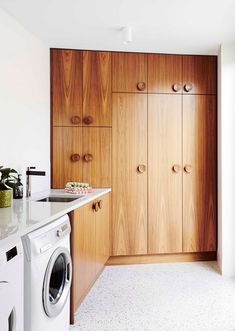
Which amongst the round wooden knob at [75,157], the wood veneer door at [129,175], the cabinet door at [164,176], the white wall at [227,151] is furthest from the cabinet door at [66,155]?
the white wall at [227,151]

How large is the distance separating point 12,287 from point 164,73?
2.71 meters

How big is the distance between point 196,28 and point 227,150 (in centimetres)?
121

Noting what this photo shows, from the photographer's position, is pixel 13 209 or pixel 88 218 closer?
pixel 13 209

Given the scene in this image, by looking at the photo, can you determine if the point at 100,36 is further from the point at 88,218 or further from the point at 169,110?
the point at 88,218

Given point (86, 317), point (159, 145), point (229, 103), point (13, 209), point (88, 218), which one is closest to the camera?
point (13, 209)

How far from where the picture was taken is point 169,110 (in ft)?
10.8

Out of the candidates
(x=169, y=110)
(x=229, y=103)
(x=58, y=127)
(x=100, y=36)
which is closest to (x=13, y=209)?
(x=58, y=127)

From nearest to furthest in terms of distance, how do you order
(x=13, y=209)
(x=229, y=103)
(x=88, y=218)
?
(x=13, y=209)
(x=88, y=218)
(x=229, y=103)

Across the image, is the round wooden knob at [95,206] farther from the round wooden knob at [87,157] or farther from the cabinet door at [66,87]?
the cabinet door at [66,87]

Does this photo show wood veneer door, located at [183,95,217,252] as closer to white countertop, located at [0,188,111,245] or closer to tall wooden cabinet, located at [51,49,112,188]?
tall wooden cabinet, located at [51,49,112,188]

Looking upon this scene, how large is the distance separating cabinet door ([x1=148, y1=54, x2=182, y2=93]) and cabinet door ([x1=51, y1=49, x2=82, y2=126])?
78 cm

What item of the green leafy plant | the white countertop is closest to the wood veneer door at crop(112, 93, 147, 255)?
the white countertop

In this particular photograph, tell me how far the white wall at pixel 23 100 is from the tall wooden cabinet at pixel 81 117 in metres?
0.11

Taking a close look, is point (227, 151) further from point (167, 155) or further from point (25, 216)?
point (25, 216)
